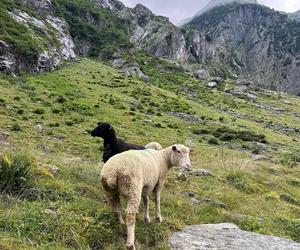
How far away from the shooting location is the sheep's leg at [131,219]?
9.08 metres

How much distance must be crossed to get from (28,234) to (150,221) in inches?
142

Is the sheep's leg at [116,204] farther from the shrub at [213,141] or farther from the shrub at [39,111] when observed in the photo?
the shrub at [213,141]

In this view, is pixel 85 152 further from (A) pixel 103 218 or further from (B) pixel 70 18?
(B) pixel 70 18

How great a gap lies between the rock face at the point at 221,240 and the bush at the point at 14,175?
3.88 metres

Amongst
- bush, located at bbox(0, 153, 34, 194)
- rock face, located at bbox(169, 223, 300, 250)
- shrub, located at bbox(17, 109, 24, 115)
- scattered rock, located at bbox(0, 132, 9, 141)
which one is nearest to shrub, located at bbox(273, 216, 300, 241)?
rock face, located at bbox(169, 223, 300, 250)

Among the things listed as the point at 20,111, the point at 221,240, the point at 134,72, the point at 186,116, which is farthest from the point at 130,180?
the point at 134,72

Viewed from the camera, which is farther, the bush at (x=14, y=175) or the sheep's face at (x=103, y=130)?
the sheep's face at (x=103, y=130)

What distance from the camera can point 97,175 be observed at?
1495cm

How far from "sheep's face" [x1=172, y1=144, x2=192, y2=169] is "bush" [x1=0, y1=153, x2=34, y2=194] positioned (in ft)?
12.7

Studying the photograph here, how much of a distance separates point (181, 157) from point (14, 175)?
4434 mm

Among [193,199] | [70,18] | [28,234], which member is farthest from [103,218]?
[70,18]

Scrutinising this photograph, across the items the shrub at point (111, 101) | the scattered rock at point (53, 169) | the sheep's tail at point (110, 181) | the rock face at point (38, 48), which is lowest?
the shrub at point (111, 101)

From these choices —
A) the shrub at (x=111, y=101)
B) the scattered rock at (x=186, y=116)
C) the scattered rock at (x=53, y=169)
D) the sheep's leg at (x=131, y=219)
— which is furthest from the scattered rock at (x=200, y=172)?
the scattered rock at (x=186, y=116)

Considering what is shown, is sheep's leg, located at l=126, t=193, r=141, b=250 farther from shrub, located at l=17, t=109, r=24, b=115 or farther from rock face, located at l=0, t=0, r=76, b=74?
rock face, located at l=0, t=0, r=76, b=74
